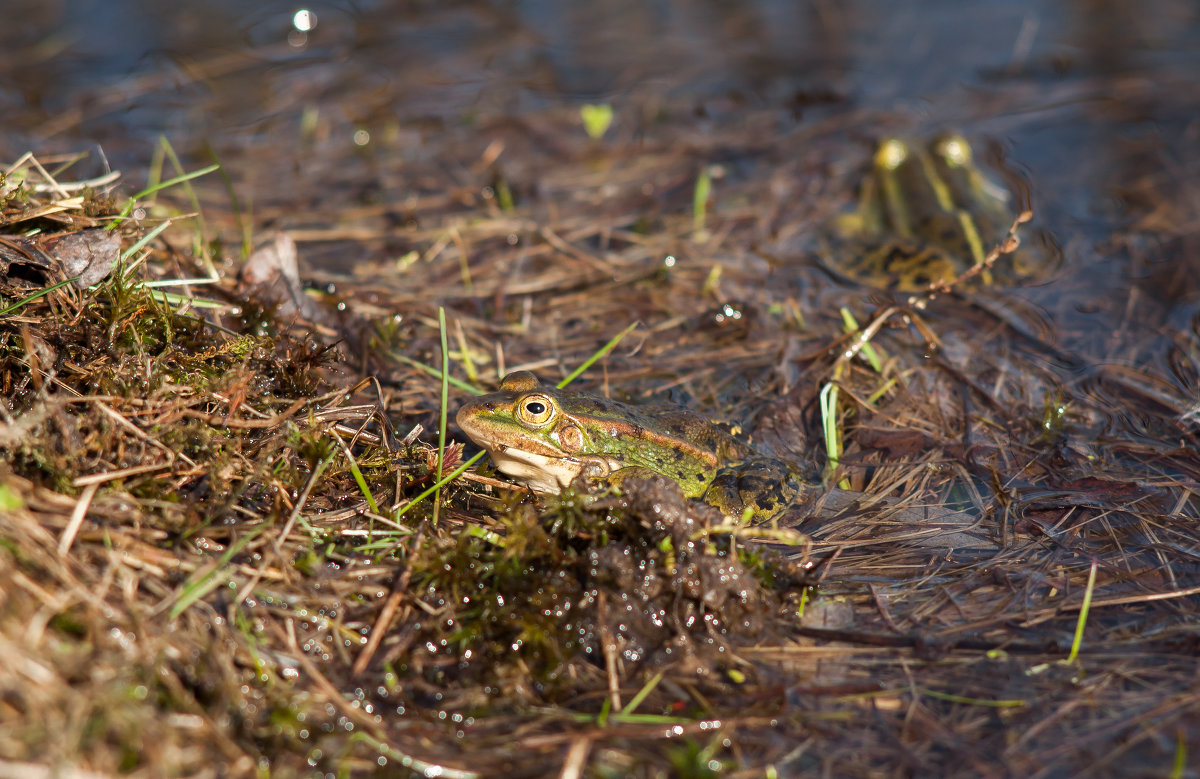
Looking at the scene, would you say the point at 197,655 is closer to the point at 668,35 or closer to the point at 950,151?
the point at 950,151

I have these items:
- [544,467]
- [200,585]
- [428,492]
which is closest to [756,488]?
[544,467]

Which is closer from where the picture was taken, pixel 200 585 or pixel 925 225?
pixel 200 585

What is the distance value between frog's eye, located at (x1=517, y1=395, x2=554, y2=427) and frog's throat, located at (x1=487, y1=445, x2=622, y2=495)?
0.14 meters

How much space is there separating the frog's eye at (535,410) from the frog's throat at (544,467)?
5.4 inches

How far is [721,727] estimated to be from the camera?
9.01 ft

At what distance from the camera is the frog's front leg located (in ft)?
12.7

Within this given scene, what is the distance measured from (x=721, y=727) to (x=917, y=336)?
10.1ft

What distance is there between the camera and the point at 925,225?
636 centimetres

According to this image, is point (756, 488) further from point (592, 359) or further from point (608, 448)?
point (592, 359)

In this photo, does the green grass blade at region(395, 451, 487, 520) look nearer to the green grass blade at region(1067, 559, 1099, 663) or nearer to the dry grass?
the dry grass

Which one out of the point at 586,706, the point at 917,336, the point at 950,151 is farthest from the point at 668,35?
the point at 586,706

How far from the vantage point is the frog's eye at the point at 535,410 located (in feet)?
12.3

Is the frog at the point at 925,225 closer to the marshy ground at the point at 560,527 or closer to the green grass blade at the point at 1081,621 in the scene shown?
the marshy ground at the point at 560,527

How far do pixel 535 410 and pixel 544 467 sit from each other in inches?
10.9
